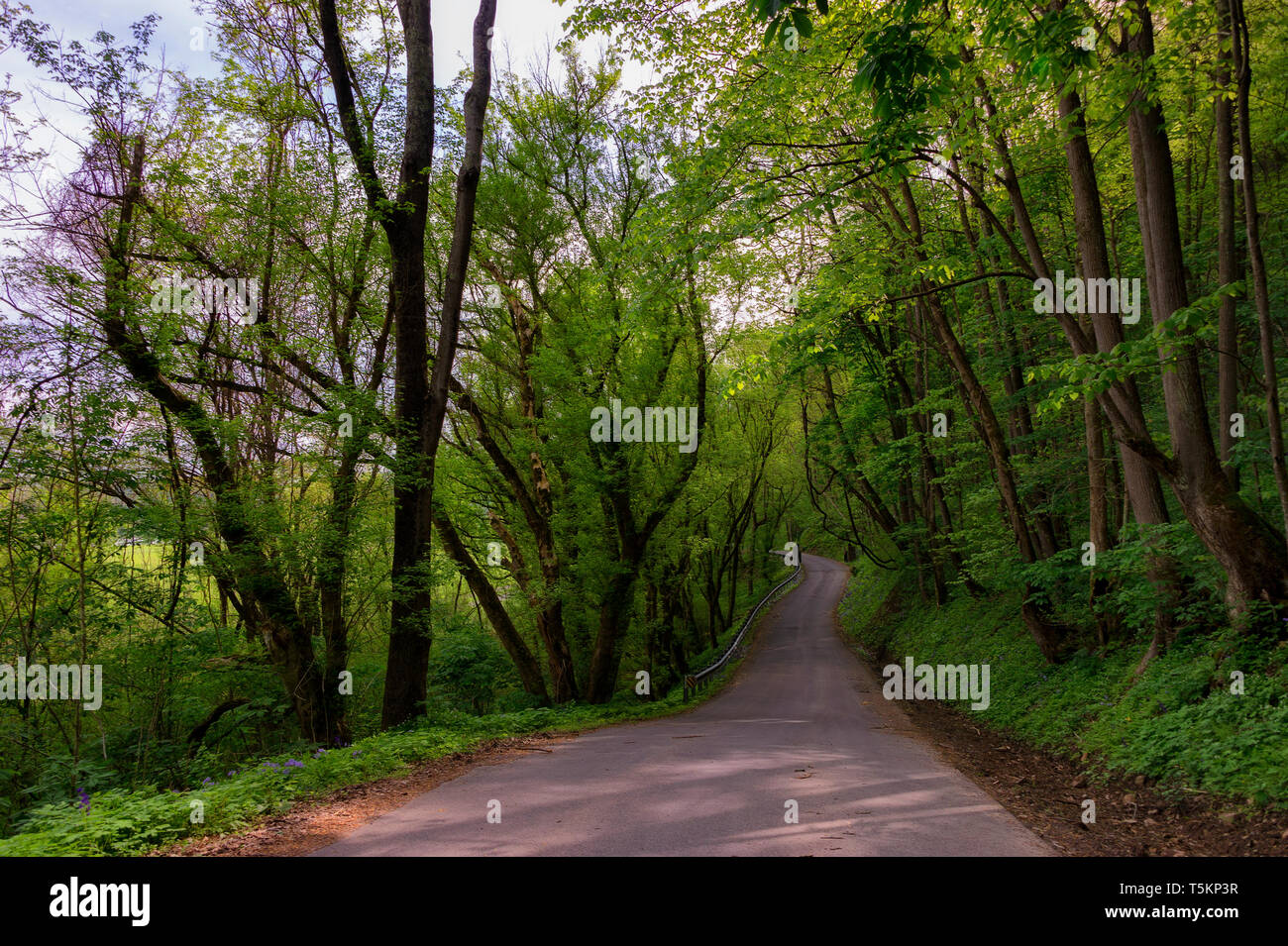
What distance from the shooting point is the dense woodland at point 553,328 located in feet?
24.1

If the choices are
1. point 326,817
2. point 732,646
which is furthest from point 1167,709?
point 732,646

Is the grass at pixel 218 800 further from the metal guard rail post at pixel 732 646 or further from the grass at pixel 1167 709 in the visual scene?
the metal guard rail post at pixel 732 646

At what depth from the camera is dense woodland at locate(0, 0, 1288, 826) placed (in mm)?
7340

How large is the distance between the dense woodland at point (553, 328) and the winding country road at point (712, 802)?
11.9ft

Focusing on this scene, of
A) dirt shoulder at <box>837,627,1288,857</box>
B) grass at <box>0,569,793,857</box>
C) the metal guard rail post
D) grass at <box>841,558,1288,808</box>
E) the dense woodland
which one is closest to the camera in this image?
grass at <box>0,569,793,857</box>

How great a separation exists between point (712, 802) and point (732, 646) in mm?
18779

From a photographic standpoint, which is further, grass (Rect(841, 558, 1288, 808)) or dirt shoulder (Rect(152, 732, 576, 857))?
grass (Rect(841, 558, 1288, 808))

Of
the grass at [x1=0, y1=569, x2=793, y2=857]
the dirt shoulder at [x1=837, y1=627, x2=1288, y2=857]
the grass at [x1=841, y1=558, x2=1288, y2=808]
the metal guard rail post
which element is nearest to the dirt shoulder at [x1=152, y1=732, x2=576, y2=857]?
the grass at [x1=0, y1=569, x2=793, y2=857]

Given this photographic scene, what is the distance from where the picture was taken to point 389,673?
1009cm

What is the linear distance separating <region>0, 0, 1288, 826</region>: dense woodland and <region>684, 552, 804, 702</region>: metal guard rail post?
8.98 feet

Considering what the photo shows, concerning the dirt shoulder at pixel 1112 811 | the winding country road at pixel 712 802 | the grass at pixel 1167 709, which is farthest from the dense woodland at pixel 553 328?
the winding country road at pixel 712 802

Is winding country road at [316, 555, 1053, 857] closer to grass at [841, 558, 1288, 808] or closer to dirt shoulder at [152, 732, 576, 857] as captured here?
dirt shoulder at [152, 732, 576, 857]
